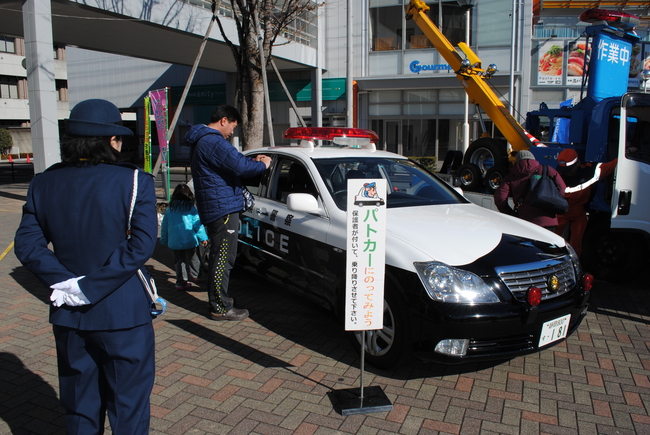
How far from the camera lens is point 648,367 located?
386 cm

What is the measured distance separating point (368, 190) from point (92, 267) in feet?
5.24

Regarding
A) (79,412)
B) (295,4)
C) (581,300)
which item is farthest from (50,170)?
(295,4)

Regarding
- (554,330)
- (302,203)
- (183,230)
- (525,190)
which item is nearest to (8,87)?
(183,230)

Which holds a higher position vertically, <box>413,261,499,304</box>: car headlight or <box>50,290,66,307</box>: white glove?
<box>50,290,66,307</box>: white glove

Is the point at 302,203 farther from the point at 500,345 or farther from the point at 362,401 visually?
the point at 500,345

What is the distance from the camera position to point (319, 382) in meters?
3.61

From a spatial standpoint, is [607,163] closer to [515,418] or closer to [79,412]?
[515,418]

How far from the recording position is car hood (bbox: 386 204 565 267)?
3424 mm

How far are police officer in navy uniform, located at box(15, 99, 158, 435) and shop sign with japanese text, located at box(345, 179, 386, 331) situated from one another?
1274 millimetres

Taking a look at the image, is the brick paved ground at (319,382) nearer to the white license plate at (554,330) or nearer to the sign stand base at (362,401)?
the sign stand base at (362,401)

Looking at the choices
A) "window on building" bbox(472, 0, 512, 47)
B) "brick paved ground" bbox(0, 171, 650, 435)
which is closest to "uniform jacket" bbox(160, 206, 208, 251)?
"brick paved ground" bbox(0, 171, 650, 435)

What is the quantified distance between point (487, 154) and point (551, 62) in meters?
16.3

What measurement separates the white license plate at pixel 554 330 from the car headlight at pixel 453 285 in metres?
0.48

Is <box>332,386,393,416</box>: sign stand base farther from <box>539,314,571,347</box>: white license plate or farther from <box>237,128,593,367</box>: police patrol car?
<box>539,314,571,347</box>: white license plate
